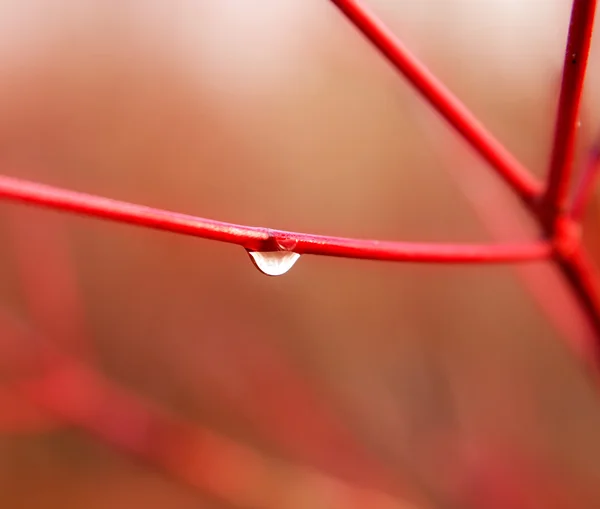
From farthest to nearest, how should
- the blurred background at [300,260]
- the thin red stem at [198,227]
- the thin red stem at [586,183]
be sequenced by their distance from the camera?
the blurred background at [300,260] < the thin red stem at [586,183] < the thin red stem at [198,227]

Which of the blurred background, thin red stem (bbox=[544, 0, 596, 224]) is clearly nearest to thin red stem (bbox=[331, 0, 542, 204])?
thin red stem (bbox=[544, 0, 596, 224])

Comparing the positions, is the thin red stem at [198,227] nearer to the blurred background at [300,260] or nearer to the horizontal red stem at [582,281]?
the horizontal red stem at [582,281]

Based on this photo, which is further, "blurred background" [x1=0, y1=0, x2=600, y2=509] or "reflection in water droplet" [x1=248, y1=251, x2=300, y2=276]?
"blurred background" [x1=0, y1=0, x2=600, y2=509]

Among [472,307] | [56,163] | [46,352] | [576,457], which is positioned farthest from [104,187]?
[576,457]

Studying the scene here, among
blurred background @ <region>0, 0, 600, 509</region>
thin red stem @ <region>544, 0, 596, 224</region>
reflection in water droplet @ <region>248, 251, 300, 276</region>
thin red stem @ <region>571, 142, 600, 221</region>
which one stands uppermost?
blurred background @ <region>0, 0, 600, 509</region>

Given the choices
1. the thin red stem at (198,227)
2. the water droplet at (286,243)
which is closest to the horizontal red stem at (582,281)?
the thin red stem at (198,227)

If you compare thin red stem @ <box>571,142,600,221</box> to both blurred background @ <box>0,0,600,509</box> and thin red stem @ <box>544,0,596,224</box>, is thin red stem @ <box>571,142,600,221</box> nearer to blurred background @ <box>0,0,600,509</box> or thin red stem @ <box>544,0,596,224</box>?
thin red stem @ <box>544,0,596,224</box>

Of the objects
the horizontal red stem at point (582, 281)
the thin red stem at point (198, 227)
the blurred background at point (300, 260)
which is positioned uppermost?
the blurred background at point (300, 260)

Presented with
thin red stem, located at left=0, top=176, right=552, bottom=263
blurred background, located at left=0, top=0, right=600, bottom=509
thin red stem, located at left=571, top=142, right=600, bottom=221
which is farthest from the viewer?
blurred background, located at left=0, top=0, right=600, bottom=509

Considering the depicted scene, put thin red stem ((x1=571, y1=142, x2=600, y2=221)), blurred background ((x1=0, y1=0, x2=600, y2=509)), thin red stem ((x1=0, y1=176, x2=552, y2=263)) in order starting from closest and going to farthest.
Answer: thin red stem ((x1=0, y1=176, x2=552, y2=263)) → thin red stem ((x1=571, y1=142, x2=600, y2=221)) → blurred background ((x1=0, y1=0, x2=600, y2=509))
